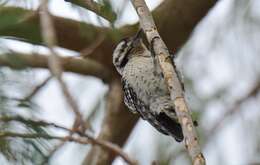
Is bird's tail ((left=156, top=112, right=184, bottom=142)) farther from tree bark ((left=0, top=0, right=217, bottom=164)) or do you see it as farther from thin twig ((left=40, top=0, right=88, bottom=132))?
thin twig ((left=40, top=0, right=88, bottom=132))

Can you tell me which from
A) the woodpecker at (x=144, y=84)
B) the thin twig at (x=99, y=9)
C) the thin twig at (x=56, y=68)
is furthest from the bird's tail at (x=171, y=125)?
the thin twig at (x=99, y=9)

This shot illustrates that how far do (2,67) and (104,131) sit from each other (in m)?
1.67

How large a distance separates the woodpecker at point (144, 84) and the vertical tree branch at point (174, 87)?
1040 millimetres

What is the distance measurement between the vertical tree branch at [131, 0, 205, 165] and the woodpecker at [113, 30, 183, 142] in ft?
3.41

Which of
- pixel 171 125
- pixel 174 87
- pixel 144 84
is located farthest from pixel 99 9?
pixel 144 84

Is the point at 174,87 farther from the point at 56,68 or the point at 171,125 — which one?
the point at 171,125

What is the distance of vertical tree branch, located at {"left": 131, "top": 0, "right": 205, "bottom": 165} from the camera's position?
2.02 metres

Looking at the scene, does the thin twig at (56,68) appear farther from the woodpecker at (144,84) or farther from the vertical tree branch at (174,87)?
the woodpecker at (144,84)

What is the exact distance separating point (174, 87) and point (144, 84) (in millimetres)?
1363

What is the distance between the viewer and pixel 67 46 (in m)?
4.30

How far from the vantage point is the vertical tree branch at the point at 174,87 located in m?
2.02

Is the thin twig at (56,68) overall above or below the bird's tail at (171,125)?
above

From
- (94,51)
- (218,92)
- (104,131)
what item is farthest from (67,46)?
(218,92)

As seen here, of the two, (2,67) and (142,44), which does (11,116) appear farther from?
(142,44)
